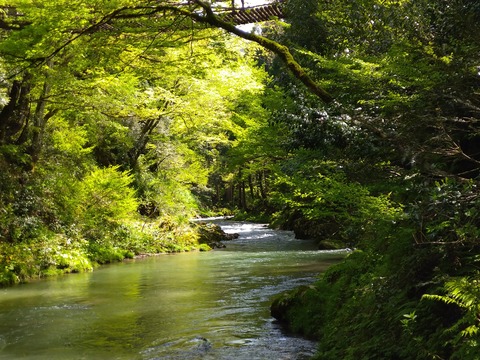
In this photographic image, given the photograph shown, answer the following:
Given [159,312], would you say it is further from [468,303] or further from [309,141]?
[468,303]

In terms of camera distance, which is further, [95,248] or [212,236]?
[212,236]

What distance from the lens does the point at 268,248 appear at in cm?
1997

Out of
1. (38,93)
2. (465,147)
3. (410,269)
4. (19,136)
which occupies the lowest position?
(410,269)

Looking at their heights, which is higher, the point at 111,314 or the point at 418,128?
the point at 418,128

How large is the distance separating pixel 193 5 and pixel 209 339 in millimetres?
5027

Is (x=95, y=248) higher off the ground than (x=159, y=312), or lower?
higher

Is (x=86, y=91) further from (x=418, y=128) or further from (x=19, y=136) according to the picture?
(x=418, y=128)

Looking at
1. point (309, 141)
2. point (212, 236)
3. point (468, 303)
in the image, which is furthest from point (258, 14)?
point (212, 236)

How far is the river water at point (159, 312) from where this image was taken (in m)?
6.96

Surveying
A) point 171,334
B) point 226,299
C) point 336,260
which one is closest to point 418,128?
point 171,334

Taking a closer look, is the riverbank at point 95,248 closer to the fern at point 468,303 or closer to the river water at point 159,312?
the river water at point 159,312

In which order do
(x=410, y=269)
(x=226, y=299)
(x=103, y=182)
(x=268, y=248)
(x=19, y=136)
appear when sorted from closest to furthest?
(x=410, y=269)
(x=226, y=299)
(x=19, y=136)
(x=103, y=182)
(x=268, y=248)

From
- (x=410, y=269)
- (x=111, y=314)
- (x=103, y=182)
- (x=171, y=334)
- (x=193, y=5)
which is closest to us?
(x=410, y=269)

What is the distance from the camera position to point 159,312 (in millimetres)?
9266
